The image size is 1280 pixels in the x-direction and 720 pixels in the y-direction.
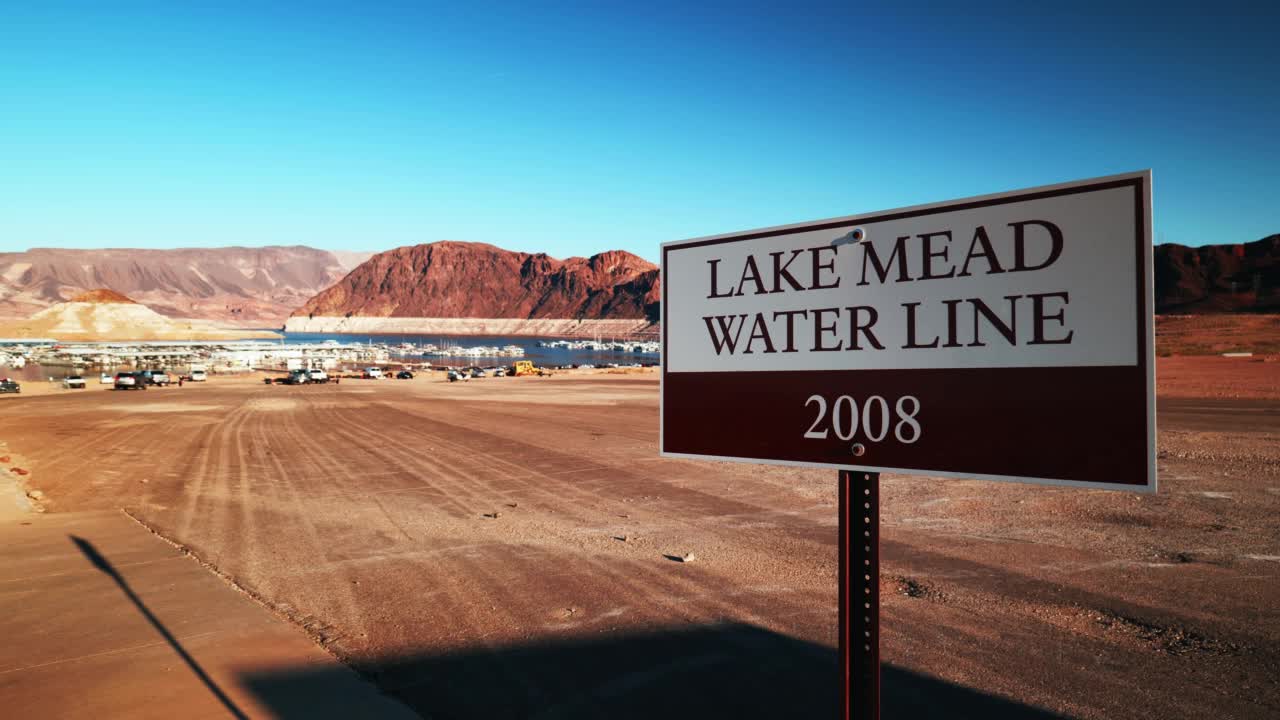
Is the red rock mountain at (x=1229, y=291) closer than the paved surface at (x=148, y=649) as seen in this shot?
No

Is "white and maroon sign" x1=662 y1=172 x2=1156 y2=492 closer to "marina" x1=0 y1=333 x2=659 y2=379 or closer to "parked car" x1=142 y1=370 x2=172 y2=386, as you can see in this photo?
"parked car" x1=142 y1=370 x2=172 y2=386

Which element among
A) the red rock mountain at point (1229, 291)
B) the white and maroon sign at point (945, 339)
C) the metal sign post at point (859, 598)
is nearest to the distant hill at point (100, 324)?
the white and maroon sign at point (945, 339)

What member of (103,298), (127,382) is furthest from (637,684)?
(103,298)

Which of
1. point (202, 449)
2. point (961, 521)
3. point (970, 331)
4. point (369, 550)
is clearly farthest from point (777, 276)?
point (202, 449)

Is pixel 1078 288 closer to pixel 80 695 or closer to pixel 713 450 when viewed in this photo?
pixel 713 450

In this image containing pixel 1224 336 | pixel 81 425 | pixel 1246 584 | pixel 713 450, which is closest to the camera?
pixel 713 450

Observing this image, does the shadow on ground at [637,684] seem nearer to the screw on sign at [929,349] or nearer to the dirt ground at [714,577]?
the dirt ground at [714,577]
